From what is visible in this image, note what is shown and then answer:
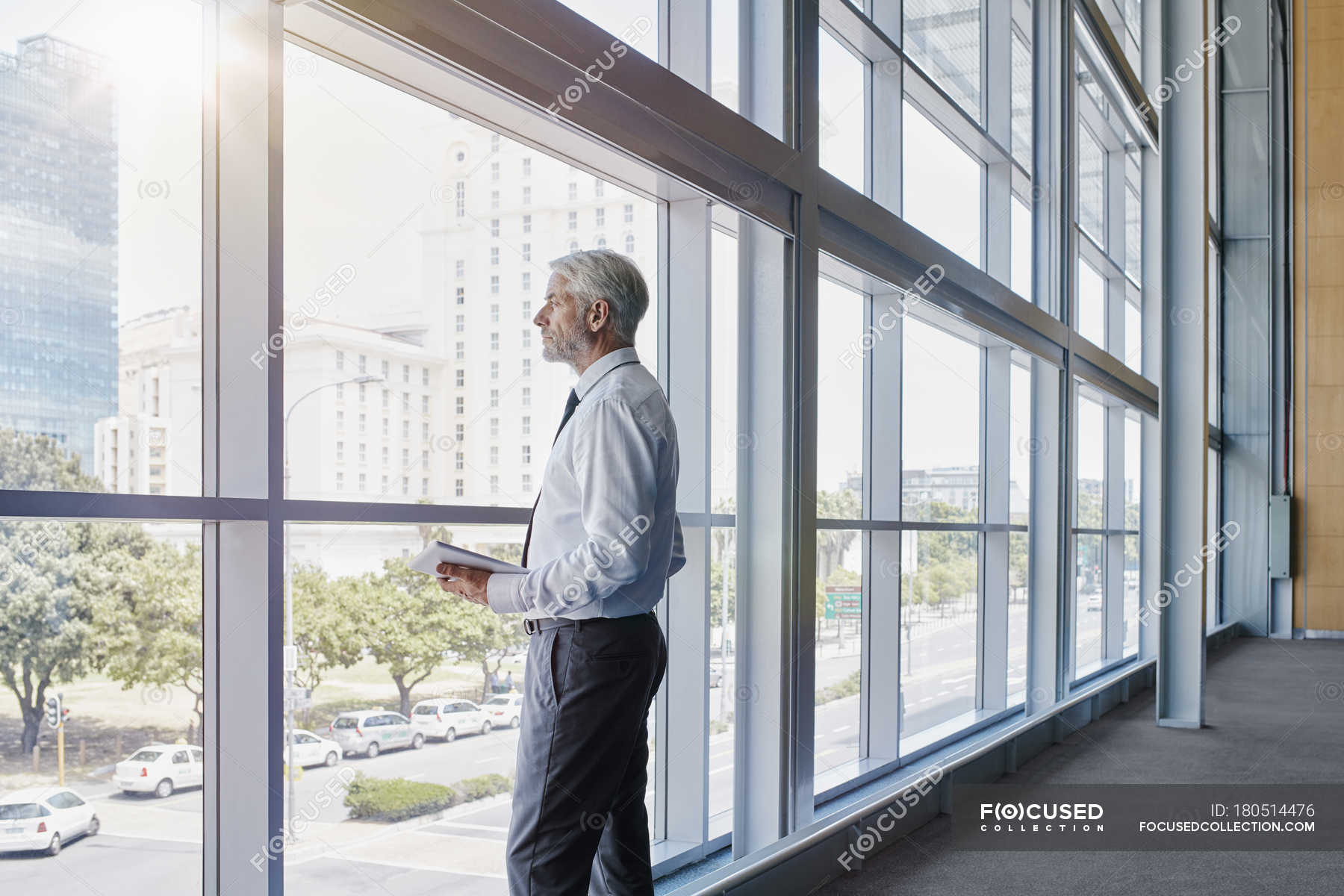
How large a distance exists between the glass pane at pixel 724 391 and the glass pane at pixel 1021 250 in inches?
137

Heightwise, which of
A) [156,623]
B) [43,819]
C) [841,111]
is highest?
[841,111]

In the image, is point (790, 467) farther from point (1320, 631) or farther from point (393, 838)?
point (1320, 631)

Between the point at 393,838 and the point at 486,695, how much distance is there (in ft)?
1.46

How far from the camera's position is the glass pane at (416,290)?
2.24 meters

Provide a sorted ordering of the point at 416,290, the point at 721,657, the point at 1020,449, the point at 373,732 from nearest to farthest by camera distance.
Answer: the point at 373,732
the point at 416,290
the point at 721,657
the point at 1020,449

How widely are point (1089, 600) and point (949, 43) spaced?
515 cm

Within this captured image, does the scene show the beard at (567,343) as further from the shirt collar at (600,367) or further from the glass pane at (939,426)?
the glass pane at (939,426)

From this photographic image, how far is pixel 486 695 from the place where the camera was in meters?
2.81

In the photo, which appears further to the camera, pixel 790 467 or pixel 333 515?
pixel 790 467

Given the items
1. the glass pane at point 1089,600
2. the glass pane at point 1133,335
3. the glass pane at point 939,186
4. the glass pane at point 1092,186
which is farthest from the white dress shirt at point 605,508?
the glass pane at point 1133,335

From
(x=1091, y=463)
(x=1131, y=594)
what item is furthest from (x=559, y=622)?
(x=1131, y=594)

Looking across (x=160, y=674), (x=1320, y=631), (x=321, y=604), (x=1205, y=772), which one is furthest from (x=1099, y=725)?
(x=1320, y=631)

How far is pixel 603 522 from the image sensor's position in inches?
77.9

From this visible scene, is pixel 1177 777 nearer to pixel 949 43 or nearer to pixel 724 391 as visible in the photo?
pixel 724 391
